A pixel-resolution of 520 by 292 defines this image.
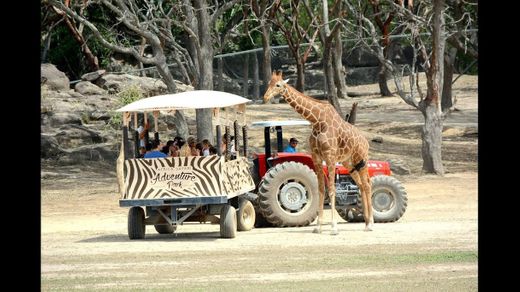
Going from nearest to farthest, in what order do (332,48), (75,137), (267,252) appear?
(267,252), (75,137), (332,48)

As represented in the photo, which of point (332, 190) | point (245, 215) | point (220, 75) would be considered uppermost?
point (220, 75)

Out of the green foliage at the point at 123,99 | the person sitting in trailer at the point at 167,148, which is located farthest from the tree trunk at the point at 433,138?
the person sitting in trailer at the point at 167,148

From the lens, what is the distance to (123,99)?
37.9 m

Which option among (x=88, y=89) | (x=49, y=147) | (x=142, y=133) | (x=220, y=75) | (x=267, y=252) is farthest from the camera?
(x=220, y=75)

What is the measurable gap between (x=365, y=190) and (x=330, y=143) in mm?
1135

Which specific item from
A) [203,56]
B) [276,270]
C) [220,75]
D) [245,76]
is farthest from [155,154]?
[245,76]

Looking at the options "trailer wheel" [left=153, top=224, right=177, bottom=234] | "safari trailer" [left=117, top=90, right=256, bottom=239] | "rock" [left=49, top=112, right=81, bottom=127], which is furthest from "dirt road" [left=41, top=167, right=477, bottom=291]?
"rock" [left=49, top=112, right=81, bottom=127]

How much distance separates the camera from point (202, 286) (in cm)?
1307

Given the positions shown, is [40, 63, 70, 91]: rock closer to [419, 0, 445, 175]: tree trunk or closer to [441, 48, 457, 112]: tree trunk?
[441, 48, 457, 112]: tree trunk

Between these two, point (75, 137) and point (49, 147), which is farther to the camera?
point (75, 137)

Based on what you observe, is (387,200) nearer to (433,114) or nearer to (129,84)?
(433,114)

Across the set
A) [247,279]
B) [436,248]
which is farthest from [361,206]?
[247,279]

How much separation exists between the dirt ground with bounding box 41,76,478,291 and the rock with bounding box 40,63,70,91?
13.0 m
